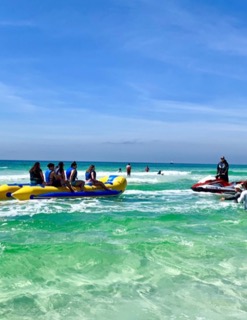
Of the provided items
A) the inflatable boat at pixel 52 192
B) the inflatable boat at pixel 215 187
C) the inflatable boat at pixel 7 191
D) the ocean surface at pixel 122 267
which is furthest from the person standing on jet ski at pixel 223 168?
the inflatable boat at pixel 7 191

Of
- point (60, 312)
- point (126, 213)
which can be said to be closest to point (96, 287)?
point (60, 312)

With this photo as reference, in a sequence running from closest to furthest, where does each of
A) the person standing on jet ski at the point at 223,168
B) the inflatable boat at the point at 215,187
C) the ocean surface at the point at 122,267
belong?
the ocean surface at the point at 122,267 < the inflatable boat at the point at 215,187 < the person standing on jet ski at the point at 223,168

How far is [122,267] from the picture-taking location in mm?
5500

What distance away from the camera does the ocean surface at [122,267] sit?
4043 millimetres

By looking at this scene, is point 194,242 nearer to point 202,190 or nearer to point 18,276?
point 18,276

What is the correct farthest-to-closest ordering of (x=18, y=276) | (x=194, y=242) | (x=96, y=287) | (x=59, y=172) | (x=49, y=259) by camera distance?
(x=59, y=172), (x=194, y=242), (x=49, y=259), (x=18, y=276), (x=96, y=287)

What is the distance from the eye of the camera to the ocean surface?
4.04m

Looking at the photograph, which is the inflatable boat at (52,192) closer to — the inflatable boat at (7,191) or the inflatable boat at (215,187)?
the inflatable boat at (7,191)

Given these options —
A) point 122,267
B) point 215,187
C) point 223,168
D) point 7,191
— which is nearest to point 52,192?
point 7,191

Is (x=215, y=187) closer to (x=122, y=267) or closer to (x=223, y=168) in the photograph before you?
(x=223, y=168)

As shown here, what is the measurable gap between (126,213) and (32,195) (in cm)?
375

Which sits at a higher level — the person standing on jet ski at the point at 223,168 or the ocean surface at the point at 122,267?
the person standing on jet ski at the point at 223,168

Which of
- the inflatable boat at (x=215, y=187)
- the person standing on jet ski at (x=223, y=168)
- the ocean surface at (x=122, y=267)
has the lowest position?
the ocean surface at (x=122, y=267)

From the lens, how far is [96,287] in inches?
185
